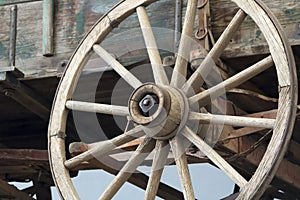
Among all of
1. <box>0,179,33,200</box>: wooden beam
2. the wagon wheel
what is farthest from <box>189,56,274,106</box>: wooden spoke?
<box>0,179,33,200</box>: wooden beam

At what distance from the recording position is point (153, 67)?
574cm

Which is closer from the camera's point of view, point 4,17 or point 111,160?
point 111,160

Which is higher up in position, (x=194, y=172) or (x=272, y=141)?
(x=194, y=172)

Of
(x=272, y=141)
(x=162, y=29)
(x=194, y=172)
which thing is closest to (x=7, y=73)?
(x=162, y=29)

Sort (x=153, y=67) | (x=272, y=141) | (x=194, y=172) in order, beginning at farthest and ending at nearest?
(x=194, y=172) → (x=153, y=67) → (x=272, y=141)

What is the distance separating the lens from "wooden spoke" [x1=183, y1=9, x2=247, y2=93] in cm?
550

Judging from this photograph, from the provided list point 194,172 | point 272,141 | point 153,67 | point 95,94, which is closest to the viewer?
point 272,141

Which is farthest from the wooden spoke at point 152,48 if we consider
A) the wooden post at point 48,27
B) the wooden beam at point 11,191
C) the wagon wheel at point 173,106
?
the wooden beam at point 11,191

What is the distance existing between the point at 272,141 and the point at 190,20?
966mm

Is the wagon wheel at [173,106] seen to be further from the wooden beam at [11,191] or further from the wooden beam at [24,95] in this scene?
the wooden beam at [11,191]

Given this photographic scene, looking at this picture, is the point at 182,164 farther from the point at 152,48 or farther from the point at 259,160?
the point at 259,160

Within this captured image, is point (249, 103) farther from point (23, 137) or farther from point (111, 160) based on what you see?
point (23, 137)

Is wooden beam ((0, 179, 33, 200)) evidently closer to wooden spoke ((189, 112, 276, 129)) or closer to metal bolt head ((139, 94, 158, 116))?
metal bolt head ((139, 94, 158, 116))

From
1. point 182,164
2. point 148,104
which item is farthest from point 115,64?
point 182,164
